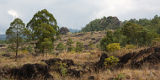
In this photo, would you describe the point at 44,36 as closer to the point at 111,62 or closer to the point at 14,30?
the point at 14,30

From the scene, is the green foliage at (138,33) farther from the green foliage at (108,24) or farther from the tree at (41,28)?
the green foliage at (108,24)

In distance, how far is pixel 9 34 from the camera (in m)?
12.8

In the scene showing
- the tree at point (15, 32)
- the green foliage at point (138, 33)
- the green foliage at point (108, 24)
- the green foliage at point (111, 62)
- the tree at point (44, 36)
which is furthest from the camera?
the green foliage at point (108, 24)

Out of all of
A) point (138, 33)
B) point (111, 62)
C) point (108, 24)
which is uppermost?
point (108, 24)

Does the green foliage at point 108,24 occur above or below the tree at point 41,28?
above

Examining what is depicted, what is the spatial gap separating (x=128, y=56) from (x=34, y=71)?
5.87 metres

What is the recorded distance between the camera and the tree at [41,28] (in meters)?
15.1

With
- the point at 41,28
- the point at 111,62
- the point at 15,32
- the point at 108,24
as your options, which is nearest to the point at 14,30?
the point at 15,32

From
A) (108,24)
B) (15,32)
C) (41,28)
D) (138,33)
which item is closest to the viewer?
(15,32)

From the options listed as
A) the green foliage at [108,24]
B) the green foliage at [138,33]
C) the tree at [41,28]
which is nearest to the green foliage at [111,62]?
the tree at [41,28]

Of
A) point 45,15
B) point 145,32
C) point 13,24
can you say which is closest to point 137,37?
point 145,32

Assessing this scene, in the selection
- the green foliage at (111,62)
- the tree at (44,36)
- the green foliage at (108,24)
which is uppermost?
the green foliage at (108,24)

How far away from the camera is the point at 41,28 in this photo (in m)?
14.9

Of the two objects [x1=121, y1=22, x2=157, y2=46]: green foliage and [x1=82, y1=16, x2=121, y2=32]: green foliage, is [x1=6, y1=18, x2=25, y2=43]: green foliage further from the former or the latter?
[x1=82, y1=16, x2=121, y2=32]: green foliage
